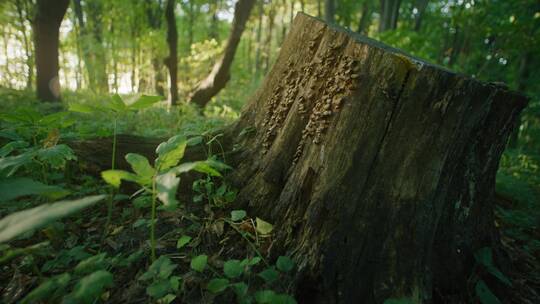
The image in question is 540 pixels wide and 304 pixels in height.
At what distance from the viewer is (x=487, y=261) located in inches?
63.1

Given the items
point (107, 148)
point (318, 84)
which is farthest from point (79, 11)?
point (318, 84)

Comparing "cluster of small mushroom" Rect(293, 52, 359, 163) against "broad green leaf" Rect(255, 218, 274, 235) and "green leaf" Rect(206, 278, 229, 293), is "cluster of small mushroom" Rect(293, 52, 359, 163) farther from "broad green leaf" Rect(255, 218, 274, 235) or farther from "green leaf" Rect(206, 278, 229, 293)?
"green leaf" Rect(206, 278, 229, 293)

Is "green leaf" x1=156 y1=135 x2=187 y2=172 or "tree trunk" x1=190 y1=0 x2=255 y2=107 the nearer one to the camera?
"green leaf" x1=156 y1=135 x2=187 y2=172

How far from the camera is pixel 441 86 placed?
133 cm

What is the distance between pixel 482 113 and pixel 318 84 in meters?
0.82

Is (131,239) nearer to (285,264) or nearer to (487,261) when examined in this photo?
(285,264)

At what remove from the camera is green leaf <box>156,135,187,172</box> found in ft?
3.92

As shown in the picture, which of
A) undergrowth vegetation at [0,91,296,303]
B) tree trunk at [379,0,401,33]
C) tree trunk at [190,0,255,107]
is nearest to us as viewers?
undergrowth vegetation at [0,91,296,303]

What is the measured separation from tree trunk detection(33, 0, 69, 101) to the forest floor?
4636 mm

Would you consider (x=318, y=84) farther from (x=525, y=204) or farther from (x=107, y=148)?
(x=525, y=204)

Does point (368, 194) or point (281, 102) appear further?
point (281, 102)

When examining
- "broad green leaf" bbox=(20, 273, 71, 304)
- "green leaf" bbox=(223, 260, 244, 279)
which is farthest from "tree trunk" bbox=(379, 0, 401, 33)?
"broad green leaf" bbox=(20, 273, 71, 304)

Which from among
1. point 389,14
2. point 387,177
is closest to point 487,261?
point 387,177

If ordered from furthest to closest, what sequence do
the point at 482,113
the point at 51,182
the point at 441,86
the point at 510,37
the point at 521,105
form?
the point at 510,37
the point at 51,182
the point at 521,105
the point at 482,113
the point at 441,86
